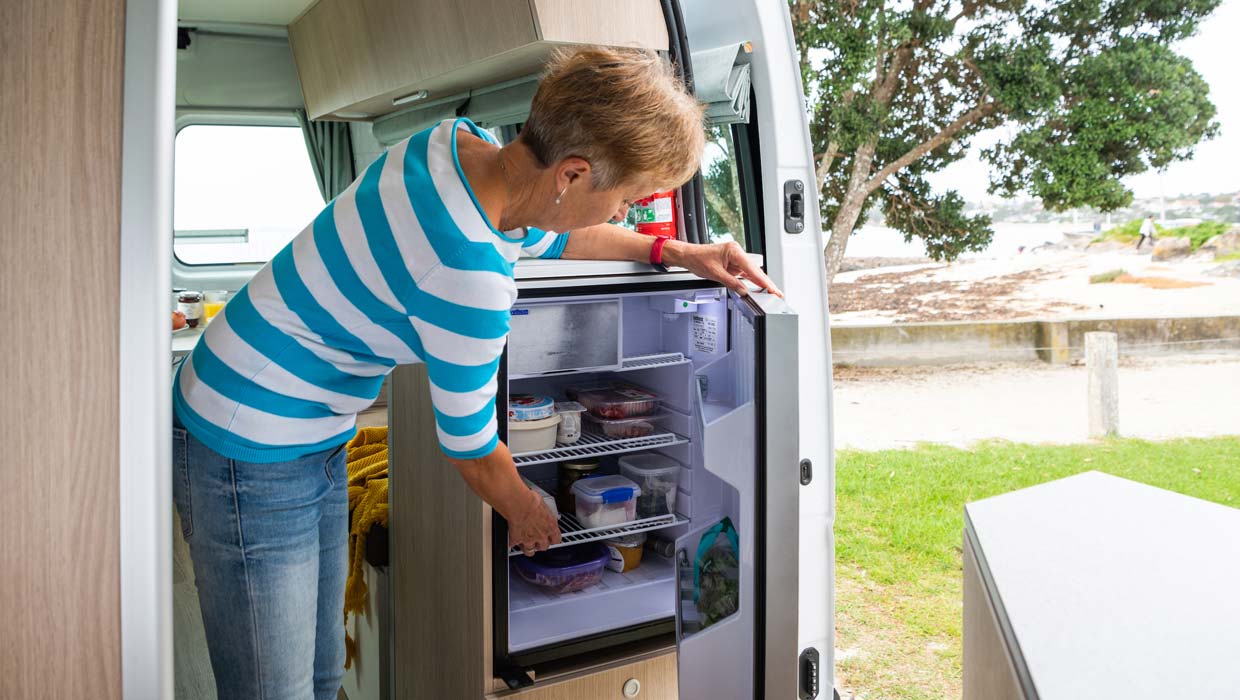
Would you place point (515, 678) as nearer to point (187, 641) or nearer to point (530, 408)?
point (530, 408)

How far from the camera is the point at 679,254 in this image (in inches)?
73.2

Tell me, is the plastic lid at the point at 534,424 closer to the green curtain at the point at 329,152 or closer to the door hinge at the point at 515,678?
the door hinge at the point at 515,678

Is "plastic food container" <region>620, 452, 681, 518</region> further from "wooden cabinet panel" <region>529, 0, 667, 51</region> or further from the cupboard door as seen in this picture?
"wooden cabinet panel" <region>529, 0, 667, 51</region>

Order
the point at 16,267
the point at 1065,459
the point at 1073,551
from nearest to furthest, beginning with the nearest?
1. the point at 16,267
2. the point at 1073,551
3. the point at 1065,459

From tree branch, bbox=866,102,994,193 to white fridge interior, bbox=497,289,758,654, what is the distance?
5.84 m

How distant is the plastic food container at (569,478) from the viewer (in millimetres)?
2311

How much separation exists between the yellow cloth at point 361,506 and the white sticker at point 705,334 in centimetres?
95

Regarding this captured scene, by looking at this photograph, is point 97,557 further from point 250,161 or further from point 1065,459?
point 1065,459

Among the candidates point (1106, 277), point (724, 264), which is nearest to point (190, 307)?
point (724, 264)

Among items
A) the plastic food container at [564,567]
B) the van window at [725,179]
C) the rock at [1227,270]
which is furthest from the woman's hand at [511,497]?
the rock at [1227,270]

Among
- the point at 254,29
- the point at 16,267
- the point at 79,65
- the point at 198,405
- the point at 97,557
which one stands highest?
the point at 254,29

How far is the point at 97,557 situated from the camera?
2.79 feet

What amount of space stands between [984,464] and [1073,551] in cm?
604

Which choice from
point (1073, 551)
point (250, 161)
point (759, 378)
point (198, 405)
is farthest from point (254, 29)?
point (1073, 551)
